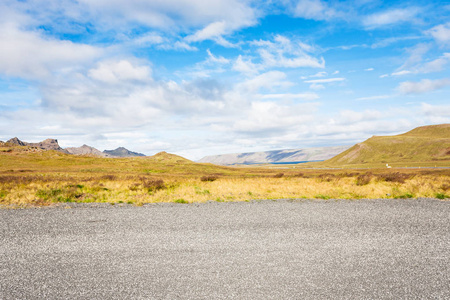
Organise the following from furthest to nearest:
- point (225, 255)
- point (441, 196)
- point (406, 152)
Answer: point (406, 152)
point (441, 196)
point (225, 255)

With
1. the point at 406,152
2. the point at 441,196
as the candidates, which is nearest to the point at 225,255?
the point at 441,196

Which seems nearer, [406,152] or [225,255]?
[225,255]

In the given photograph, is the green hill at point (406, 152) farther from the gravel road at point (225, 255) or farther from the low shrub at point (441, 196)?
the gravel road at point (225, 255)

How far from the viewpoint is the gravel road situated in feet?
17.1

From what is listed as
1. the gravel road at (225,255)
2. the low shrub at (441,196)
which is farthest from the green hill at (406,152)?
the gravel road at (225,255)

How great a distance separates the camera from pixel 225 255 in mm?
6891

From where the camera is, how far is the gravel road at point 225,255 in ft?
17.1

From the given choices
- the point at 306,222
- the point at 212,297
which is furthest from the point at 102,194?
the point at 212,297

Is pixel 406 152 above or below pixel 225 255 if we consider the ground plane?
above

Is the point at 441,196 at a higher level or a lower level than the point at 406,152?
lower

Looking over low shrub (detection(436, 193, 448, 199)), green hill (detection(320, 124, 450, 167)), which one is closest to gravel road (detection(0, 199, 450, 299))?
low shrub (detection(436, 193, 448, 199))

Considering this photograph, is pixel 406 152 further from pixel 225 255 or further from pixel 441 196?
pixel 225 255

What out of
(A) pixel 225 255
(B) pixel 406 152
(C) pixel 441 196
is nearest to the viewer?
(A) pixel 225 255

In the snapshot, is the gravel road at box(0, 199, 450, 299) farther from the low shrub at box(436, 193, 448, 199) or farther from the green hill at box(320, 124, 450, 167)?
the green hill at box(320, 124, 450, 167)
